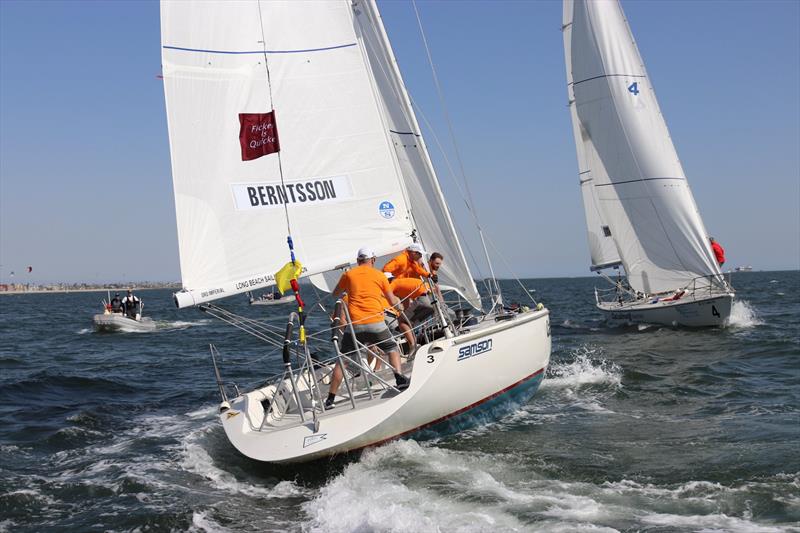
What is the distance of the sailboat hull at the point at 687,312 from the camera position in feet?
63.0

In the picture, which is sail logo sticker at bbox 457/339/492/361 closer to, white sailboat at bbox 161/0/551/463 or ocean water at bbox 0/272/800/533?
A: white sailboat at bbox 161/0/551/463

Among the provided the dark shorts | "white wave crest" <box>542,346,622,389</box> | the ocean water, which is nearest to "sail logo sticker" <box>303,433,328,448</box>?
the ocean water

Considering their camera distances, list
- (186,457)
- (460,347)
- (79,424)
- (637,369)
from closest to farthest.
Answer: (460,347) → (186,457) → (79,424) → (637,369)

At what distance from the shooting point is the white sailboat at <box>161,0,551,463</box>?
790 centimetres

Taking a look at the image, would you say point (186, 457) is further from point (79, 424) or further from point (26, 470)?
point (79, 424)

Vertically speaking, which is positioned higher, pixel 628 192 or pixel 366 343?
pixel 628 192

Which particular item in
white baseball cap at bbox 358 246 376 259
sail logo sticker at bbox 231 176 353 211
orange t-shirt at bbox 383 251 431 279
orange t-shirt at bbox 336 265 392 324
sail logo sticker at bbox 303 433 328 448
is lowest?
sail logo sticker at bbox 303 433 328 448

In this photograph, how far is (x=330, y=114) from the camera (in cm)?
878

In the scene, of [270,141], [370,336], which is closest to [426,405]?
[370,336]

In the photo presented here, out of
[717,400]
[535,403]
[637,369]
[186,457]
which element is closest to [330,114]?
[186,457]

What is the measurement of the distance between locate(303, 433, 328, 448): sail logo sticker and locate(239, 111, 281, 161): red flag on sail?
338 cm

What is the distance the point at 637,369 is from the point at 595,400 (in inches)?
128

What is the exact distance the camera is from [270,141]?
27.9ft

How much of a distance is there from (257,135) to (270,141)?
0.53ft
